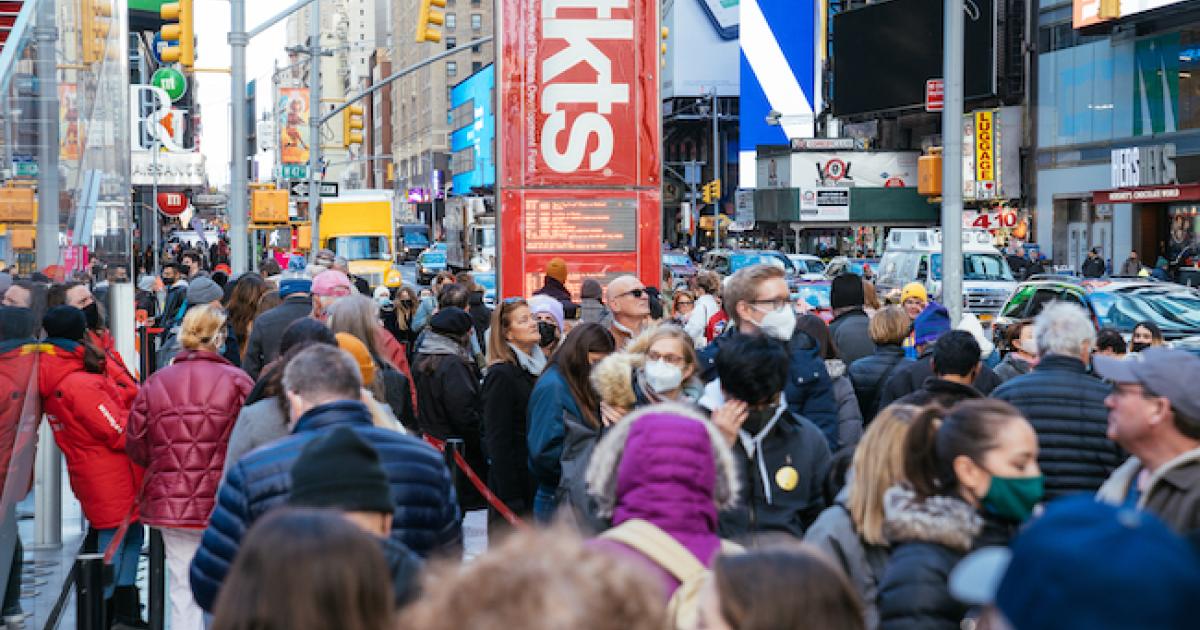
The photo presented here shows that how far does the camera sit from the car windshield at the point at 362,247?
151 ft

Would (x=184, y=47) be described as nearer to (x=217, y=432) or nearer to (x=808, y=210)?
(x=217, y=432)

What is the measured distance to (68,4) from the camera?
974cm

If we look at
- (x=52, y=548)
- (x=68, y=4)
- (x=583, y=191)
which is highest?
(x=68, y=4)

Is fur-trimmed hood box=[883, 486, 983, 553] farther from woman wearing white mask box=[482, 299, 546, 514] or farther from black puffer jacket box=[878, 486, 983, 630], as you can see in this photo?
woman wearing white mask box=[482, 299, 546, 514]

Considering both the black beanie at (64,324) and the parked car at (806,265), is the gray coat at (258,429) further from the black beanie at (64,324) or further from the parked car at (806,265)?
the parked car at (806,265)

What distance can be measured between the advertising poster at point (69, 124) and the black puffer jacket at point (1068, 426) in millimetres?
5708

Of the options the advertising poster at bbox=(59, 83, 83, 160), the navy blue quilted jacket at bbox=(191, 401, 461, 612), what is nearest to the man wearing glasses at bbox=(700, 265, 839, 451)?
the navy blue quilted jacket at bbox=(191, 401, 461, 612)

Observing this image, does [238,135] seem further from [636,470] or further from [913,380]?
[636,470]

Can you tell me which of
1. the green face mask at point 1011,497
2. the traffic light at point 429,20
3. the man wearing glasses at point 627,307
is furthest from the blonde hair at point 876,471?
the traffic light at point 429,20

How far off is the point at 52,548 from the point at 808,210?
54.5 m

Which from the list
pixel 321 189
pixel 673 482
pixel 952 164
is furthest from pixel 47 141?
pixel 321 189

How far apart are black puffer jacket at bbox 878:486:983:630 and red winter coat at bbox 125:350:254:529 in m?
3.87

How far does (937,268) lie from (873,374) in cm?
2111

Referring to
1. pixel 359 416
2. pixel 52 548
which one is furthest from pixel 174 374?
pixel 52 548
